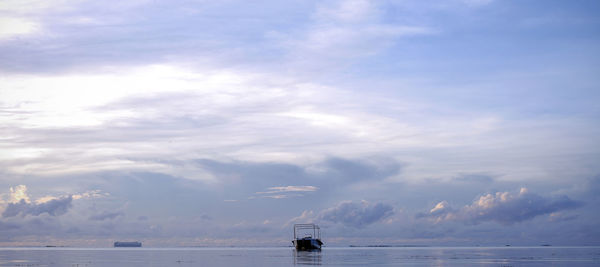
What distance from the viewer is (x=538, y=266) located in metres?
107

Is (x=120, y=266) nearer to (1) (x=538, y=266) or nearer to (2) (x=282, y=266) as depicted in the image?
(2) (x=282, y=266)

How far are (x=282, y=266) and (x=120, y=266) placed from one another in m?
30.3

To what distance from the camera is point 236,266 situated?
111 metres

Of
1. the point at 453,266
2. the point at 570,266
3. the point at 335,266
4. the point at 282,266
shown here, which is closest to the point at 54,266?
the point at 282,266

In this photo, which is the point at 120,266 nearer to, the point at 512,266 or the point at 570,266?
the point at 512,266

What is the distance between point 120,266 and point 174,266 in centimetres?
1037

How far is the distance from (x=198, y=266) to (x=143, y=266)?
33.5ft

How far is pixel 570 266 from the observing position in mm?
107750

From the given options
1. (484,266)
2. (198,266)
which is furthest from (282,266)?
(484,266)

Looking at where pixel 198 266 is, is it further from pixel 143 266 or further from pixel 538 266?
pixel 538 266

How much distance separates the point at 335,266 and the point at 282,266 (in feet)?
33.6

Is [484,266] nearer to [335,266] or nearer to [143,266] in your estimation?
[335,266]

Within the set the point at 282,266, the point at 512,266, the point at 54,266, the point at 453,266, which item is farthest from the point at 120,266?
the point at 512,266

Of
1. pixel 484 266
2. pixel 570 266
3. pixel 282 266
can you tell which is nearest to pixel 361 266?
pixel 282 266
